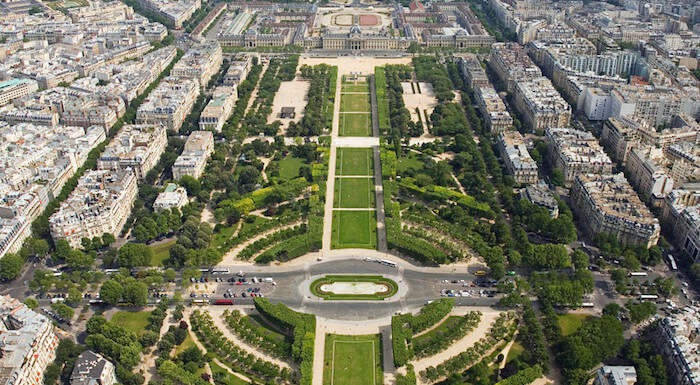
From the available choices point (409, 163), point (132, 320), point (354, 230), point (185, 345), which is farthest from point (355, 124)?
point (185, 345)

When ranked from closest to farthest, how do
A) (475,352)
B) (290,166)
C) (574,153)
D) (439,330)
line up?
(475,352), (439,330), (574,153), (290,166)

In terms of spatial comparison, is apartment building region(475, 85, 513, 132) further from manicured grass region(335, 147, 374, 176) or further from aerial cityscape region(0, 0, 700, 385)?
manicured grass region(335, 147, 374, 176)

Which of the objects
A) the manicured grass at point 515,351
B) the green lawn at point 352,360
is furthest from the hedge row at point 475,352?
the green lawn at point 352,360

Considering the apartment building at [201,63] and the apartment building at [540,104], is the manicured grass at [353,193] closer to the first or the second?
the apartment building at [540,104]

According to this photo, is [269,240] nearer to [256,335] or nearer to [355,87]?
[256,335]

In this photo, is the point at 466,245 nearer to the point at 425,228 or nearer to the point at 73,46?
the point at 425,228

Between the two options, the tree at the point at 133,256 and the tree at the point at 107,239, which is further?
the tree at the point at 107,239

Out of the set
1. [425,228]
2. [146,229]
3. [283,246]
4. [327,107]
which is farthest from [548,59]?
[146,229]
